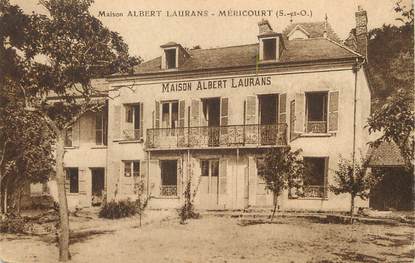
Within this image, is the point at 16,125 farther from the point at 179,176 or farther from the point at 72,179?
the point at 179,176

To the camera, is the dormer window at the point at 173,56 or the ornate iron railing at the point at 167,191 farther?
the ornate iron railing at the point at 167,191

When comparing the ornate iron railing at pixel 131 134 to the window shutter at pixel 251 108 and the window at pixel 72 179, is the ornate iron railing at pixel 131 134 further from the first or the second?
the window shutter at pixel 251 108

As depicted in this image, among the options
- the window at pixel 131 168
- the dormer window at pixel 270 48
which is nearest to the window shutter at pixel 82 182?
the window at pixel 131 168

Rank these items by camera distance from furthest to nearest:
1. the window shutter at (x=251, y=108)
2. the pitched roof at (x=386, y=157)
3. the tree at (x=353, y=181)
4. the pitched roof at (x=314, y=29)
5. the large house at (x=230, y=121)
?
the pitched roof at (x=386, y=157), the window shutter at (x=251, y=108), the large house at (x=230, y=121), the tree at (x=353, y=181), the pitched roof at (x=314, y=29)

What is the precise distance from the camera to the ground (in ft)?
24.3

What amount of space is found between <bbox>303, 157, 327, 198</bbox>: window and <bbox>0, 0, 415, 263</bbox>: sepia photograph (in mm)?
48

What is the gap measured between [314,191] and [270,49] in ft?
11.7

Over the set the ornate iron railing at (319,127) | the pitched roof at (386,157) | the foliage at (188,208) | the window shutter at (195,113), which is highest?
the window shutter at (195,113)

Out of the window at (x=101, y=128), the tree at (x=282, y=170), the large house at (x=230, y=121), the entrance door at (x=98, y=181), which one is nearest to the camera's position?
the tree at (x=282, y=170)

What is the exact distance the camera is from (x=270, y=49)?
36.5 ft

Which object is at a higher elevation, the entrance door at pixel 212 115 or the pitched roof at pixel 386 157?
the entrance door at pixel 212 115

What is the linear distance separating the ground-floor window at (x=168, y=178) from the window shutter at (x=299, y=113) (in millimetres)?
3211

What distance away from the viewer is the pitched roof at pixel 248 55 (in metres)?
10.4

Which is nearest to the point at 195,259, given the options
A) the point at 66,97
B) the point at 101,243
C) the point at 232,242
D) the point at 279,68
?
the point at 232,242
